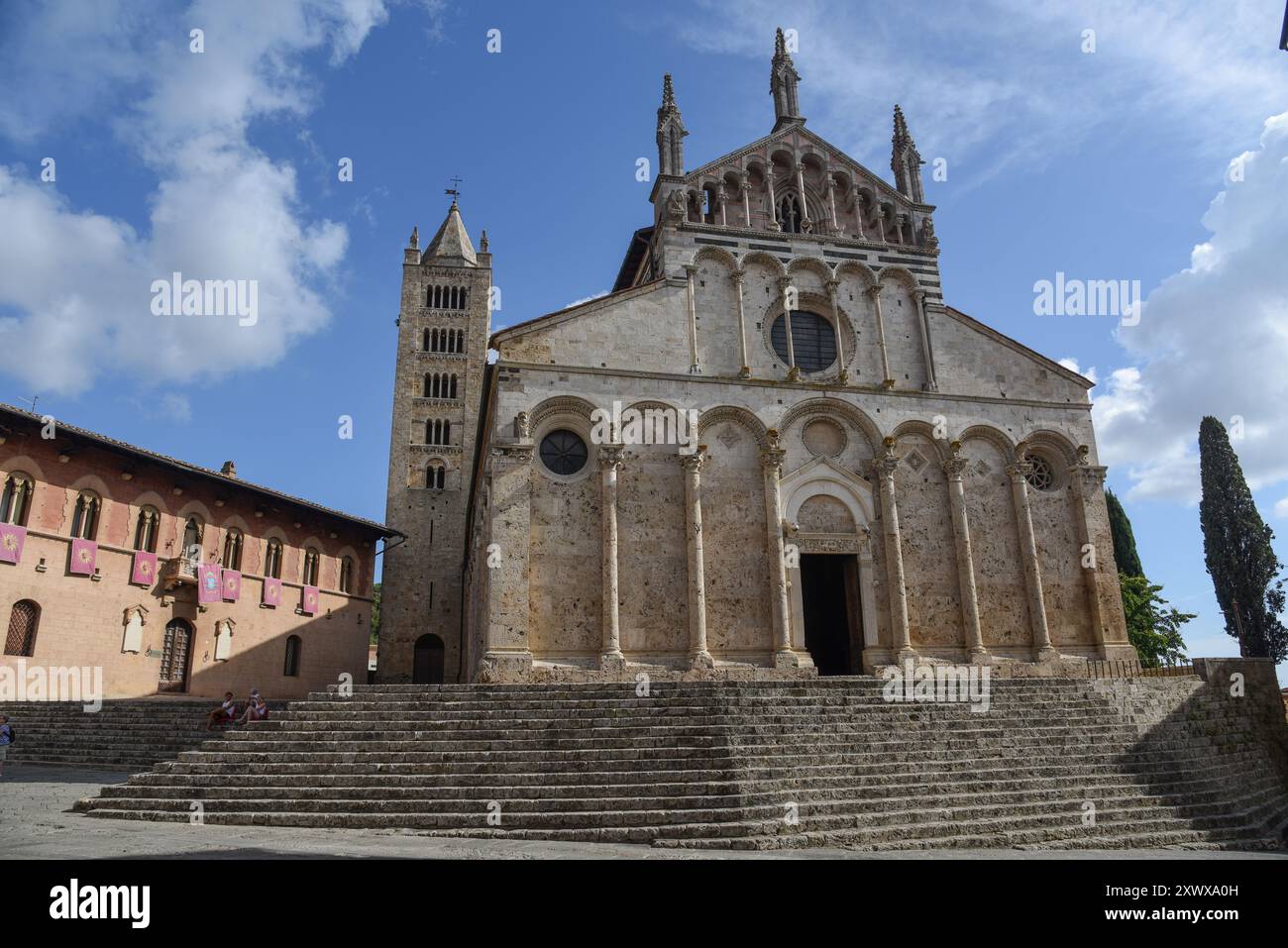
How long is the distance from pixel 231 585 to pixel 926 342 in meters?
24.9

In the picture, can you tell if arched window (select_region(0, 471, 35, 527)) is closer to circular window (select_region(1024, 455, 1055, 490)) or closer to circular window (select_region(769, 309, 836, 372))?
circular window (select_region(769, 309, 836, 372))

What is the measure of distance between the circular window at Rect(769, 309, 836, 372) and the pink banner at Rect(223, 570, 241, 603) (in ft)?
68.3

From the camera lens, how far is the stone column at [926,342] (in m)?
21.5

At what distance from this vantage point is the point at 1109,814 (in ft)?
38.6

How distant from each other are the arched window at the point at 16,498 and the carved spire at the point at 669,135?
20.4 meters

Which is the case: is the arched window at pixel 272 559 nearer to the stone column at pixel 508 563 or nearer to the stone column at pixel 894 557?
the stone column at pixel 508 563

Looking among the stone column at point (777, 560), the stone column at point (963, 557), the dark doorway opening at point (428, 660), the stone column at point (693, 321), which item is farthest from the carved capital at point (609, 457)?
the dark doorway opening at point (428, 660)

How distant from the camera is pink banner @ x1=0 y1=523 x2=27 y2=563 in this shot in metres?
21.4

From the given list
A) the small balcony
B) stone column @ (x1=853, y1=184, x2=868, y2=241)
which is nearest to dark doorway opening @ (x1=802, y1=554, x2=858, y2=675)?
stone column @ (x1=853, y1=184, x2=868, y2=241)

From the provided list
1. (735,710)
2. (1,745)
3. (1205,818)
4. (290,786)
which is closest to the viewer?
(290,786)
